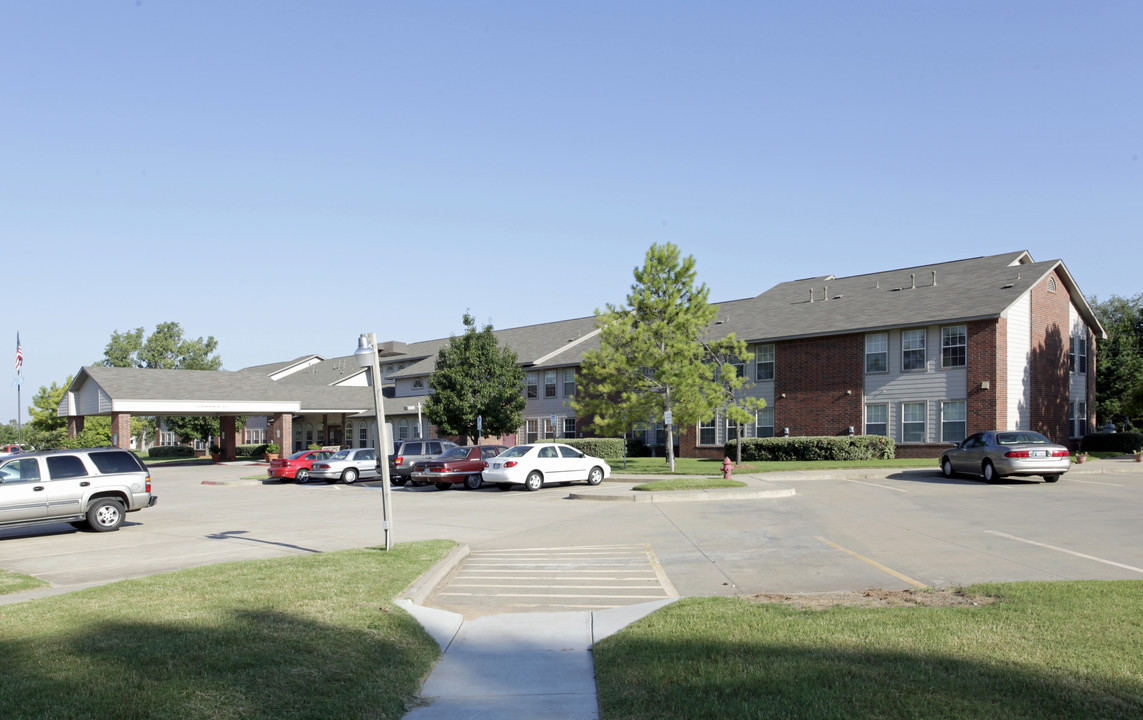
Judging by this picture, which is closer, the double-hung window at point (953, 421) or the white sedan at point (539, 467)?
the white sedan at point (539, 467)

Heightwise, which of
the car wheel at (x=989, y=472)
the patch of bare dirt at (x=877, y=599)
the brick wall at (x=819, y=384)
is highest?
the brick wall at (x=819, y=384)

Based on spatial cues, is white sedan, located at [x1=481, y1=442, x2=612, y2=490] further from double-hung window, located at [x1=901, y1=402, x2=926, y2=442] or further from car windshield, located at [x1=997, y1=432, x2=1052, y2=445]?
double-hung window, located at [x1=901, y1=402, x2=926, y2=442]

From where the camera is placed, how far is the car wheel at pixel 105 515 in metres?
17.7

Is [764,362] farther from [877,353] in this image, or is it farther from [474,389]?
[474,389]

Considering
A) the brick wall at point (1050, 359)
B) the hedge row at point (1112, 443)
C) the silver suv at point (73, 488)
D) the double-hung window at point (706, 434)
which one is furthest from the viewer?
the double-hung window at point (706, 434)

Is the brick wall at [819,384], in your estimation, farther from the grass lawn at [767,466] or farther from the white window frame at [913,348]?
the grass lawn at [767,466]

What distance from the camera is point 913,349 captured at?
35.4m

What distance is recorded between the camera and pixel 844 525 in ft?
52.1

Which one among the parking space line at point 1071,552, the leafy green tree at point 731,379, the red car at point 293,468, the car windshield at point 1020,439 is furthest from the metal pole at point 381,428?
the red car at point 293,468

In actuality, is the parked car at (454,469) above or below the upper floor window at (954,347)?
below

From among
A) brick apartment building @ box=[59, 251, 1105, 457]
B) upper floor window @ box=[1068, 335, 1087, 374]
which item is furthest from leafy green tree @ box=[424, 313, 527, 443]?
upper floor window @ box=[1068, 335, 1087, 374]

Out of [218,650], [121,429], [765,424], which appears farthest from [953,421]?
[121,429]

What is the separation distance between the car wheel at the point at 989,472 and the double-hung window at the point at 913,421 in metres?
10.4

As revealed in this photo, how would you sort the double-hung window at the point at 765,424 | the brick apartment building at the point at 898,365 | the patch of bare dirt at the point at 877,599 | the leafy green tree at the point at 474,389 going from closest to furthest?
1. the patch of bare dirt at the point at 877,599
2. the brick apartment building at the point at 898,365
3. the double-hung window at the point at 765,424
4. the leafy green tree at the point at 474,389
